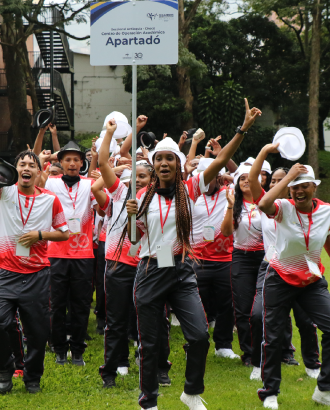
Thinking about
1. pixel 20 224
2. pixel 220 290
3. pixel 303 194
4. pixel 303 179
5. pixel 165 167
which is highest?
pixel 165 167

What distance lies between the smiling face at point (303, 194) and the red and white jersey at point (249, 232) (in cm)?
167

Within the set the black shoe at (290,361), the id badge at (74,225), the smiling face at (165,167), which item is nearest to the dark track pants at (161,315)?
the smiling face at (165,167)

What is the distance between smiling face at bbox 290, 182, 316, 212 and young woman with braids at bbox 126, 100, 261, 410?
80 cm

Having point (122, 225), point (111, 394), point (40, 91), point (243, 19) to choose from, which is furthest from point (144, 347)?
point (243, 19)

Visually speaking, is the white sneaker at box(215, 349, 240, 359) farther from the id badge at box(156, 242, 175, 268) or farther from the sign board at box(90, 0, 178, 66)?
the sign board at box(90, 0, 178, 66)

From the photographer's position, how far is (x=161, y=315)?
4.94m

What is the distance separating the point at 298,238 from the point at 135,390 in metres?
2.32

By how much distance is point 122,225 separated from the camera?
604 centimetres

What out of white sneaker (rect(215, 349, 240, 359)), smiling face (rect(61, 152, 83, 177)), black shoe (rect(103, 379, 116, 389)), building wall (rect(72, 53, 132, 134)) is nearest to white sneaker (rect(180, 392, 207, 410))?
black shoe (rect(103, 379, 116, 389))

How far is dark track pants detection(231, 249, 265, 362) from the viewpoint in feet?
22.5

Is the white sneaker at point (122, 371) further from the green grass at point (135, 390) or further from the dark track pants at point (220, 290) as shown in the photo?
the dark track pants at point (220, 290)

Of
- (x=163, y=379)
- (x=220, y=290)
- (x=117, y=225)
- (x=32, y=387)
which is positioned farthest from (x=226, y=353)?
(x=32, y=387)

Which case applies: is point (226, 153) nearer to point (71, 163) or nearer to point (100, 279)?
point (71, 163)

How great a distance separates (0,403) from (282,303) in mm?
2829
